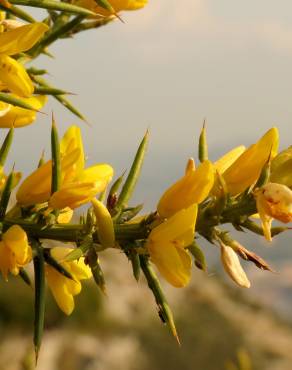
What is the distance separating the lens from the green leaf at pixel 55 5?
36.3 inches

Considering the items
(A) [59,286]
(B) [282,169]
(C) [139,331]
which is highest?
(B) [282,169]

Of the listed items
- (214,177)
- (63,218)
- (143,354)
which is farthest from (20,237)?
(143,354)

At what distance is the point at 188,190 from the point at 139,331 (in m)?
12.0

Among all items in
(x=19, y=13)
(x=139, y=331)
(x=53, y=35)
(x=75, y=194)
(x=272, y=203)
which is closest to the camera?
(x=272, y=203)

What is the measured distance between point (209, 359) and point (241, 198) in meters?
12.2

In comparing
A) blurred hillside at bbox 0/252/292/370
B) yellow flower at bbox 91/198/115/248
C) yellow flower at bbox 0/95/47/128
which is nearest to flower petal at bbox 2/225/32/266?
yellow flower at bbox 91/198/115/248

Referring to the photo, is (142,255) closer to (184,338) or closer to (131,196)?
(131,196)

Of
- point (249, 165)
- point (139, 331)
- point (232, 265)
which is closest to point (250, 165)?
point (249, 165)

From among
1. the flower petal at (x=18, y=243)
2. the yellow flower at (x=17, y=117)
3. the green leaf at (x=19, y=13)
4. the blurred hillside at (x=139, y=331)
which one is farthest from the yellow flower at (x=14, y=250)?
the blurred hillside at (x=139, y=331)

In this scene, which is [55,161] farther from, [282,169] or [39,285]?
[282,169]

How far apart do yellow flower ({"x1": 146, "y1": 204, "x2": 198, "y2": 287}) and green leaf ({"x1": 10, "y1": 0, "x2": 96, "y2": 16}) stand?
33cm

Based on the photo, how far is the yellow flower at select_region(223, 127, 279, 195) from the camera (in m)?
0.88

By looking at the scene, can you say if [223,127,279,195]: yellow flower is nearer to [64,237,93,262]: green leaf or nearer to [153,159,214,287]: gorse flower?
[153,159,214,287]: gorse flower

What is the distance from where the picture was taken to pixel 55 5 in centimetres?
94
